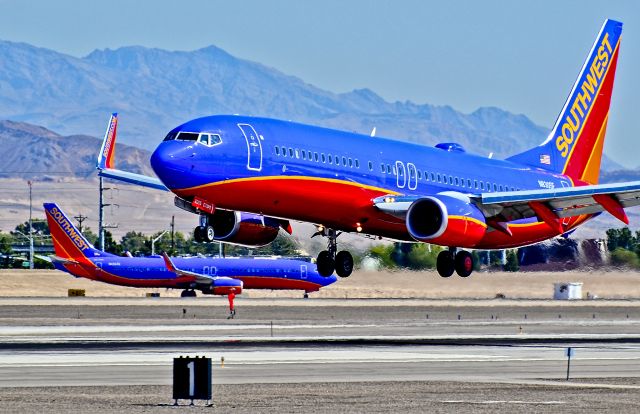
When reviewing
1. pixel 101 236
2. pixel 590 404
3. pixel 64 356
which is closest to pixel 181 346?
pixel 64 356

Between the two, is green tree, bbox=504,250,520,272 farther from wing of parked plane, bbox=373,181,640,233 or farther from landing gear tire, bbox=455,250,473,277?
landing gear tire, bbox=455,250,473,277

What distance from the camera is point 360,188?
Answer: 2638 inches

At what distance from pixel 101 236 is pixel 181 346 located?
10800cm

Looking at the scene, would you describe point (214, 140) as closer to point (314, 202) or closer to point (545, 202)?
point (314, 202)

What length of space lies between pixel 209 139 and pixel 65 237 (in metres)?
88.2

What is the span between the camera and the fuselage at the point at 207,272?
14788cm

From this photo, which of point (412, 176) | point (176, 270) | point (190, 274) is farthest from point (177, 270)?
point (412, 176)

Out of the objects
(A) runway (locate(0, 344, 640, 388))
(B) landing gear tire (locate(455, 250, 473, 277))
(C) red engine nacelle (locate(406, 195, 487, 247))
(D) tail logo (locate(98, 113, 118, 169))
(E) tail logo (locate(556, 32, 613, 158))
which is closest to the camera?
(A) runway (locate(0, 344, 640, 388))

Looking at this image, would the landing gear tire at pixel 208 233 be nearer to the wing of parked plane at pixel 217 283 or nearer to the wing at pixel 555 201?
the wing at pixel 555 201

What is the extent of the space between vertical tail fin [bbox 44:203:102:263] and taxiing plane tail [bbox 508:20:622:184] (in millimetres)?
71461

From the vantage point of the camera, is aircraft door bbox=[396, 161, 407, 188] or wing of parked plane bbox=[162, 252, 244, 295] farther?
wing of parked plane bbox=[162, 252, 244, 295]

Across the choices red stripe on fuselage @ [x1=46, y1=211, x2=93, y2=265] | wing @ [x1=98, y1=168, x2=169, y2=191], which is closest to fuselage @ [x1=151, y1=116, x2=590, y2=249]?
wing @ [x1=98, y1=168, x2=169, y2=191]

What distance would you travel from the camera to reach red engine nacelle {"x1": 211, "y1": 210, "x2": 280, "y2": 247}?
68.8 meters

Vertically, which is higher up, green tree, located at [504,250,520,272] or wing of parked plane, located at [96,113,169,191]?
wing of parked plane, located at [96,113,169,191]
